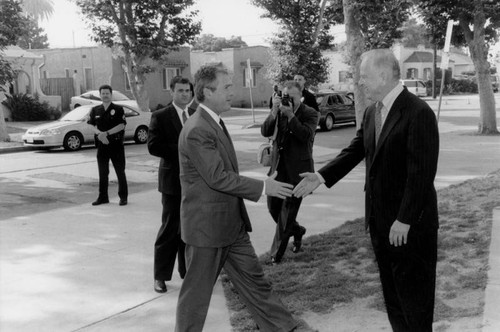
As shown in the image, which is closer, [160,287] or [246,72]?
[160,287]

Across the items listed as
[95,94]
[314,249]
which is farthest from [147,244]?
[95,94]

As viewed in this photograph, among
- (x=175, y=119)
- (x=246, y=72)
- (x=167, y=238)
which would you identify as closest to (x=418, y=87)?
(x=246, y=72)

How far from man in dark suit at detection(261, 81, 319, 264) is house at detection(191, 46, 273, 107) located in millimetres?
36851

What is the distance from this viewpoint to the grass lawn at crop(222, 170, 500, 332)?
464 cm

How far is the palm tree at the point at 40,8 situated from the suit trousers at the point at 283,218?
94336 millimetres

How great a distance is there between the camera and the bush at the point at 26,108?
28.4 meters

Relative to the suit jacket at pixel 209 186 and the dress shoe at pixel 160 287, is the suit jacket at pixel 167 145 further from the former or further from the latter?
the suit jacket at pixel 209 186

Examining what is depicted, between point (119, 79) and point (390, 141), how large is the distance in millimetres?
35301

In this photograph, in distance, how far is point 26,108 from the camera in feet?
93.4

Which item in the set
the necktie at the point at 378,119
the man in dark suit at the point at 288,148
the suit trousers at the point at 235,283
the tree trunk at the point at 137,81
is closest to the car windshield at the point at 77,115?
the tree trunk at the point at 137,81

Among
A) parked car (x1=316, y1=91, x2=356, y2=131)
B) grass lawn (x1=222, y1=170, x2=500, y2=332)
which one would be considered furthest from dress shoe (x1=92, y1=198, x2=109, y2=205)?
parked car (x1=316, y1=91, x2=356, y2=131)

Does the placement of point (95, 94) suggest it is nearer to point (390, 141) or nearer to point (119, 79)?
point (119, 79)

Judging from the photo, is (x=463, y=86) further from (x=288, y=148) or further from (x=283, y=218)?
(x=283, y=218)

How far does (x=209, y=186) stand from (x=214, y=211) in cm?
19
